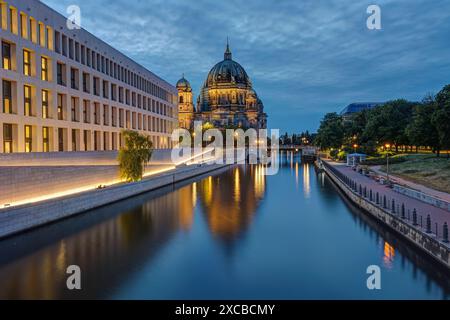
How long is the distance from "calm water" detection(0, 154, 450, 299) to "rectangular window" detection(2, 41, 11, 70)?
445 inches

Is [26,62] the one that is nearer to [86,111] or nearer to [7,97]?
[7,97]

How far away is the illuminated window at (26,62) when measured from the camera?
87.7 ft

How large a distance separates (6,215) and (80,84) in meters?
19.8

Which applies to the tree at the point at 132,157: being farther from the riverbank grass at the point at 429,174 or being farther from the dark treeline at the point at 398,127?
the dark treeline at the point at 398,127

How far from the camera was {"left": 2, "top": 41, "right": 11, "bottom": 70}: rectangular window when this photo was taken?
80.8 ft

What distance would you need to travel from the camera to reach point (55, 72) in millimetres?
29922

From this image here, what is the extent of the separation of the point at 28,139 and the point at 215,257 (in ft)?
61.8

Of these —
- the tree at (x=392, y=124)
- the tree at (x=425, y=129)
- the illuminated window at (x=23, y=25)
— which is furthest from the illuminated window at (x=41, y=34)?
the tree at (x=392, y=124)

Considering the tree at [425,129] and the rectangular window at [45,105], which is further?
the tree at [425,129]

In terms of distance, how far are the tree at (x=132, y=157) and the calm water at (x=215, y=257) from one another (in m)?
6.09

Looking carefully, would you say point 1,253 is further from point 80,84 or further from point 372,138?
point 372,138

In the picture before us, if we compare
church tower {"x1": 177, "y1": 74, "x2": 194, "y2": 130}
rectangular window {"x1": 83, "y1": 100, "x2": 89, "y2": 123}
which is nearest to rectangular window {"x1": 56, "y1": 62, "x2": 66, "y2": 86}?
rectangular window {"x1": 83, "y1": 100, "x2": 89, "y2": 123}

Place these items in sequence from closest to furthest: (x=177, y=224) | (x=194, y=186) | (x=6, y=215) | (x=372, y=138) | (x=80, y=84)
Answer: (x=6, y=215), (x=177, y=224), (x=80, y=84), (x=194, y=186), (x=372, y=138)

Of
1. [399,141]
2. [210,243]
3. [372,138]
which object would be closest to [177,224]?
[210,243]
